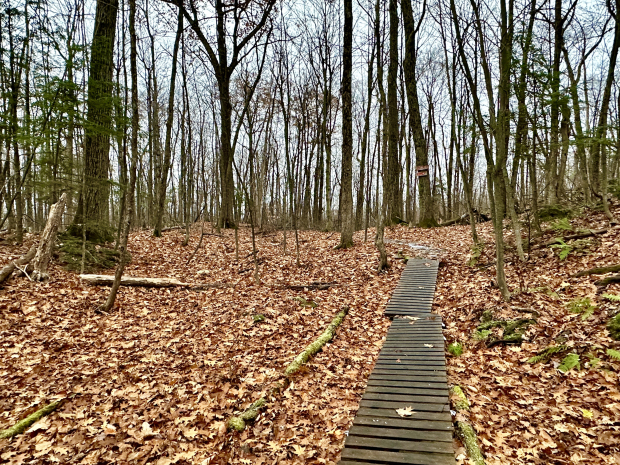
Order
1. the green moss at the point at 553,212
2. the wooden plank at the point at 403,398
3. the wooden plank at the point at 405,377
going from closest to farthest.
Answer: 1. the wooden plank at the point at 403,398
2. the wooden plank at the point at 405,377
3. the green moss at the point at 553,212

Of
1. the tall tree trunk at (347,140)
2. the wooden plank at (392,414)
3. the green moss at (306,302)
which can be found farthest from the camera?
the tall tree trunk at (347,140)

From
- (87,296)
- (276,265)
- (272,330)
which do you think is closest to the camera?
(272,330)

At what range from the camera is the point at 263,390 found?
466cm

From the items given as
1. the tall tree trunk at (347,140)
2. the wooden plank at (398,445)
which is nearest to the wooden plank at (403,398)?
the wooden plank at (398,445)

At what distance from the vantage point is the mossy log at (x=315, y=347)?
17.0 feet

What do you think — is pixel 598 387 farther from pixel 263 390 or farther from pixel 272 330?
pixel 272 330

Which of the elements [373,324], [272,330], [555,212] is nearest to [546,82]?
[555,212]

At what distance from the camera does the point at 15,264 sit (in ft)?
24.8

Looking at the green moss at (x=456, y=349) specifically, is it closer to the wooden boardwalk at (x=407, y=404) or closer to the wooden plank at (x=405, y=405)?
the wooden boardwalk at (x=407, y=404)

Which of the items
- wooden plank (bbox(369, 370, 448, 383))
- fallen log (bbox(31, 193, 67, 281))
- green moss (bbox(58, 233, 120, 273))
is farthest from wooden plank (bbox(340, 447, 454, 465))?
green moss (bbox(58, 233, 120, 273))

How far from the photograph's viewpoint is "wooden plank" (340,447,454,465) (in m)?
3.22

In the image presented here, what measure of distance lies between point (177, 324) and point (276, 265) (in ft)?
15.1

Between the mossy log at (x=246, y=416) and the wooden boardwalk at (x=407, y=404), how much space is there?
3.93 ft

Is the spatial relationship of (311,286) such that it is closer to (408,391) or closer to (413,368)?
(413,368)
